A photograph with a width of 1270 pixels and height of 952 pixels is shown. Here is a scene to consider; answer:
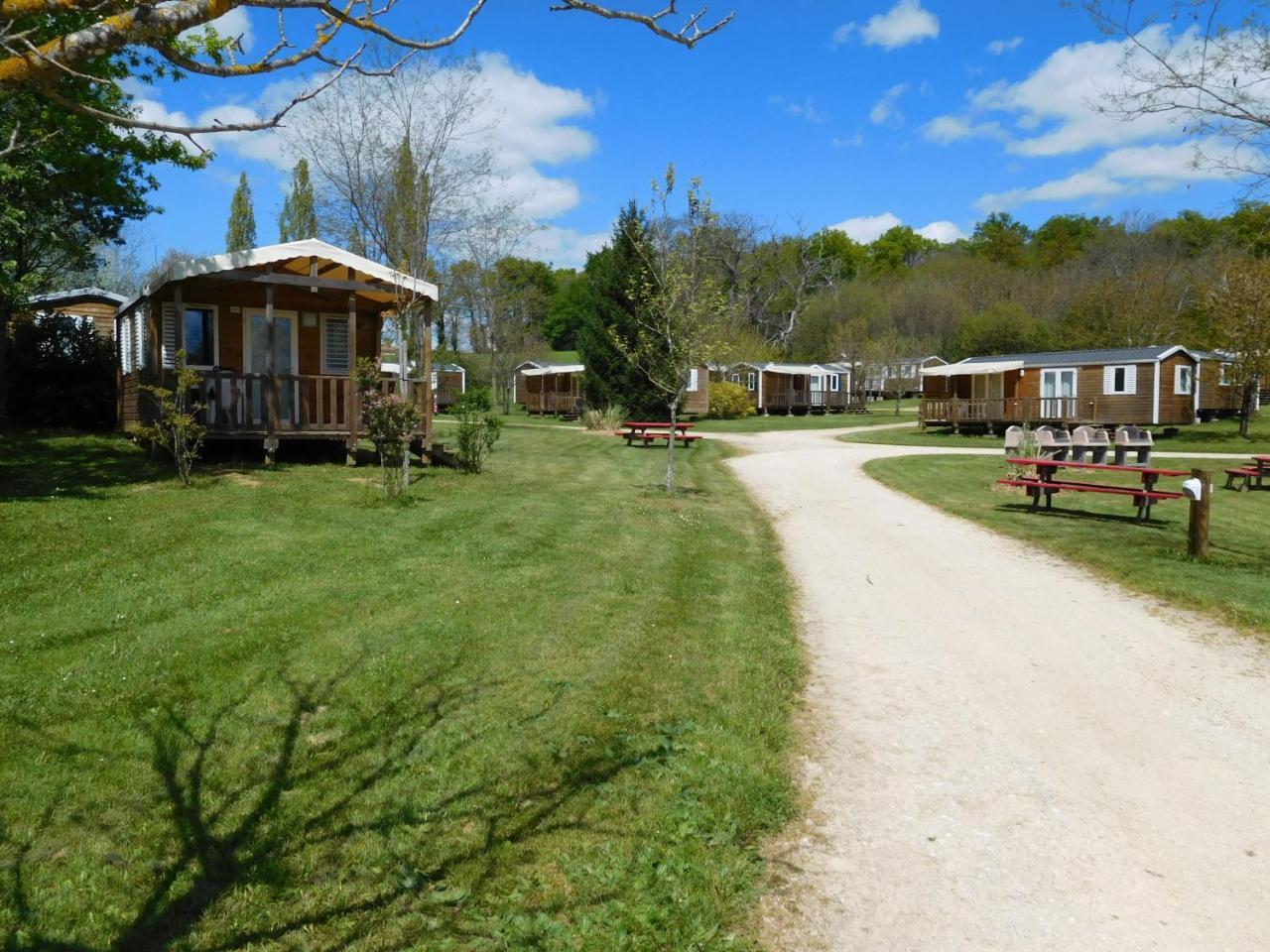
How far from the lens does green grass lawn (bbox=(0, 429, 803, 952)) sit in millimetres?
2943

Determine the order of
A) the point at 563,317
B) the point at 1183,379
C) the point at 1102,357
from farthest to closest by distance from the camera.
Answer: the point at 563,317
the point at 1183,379
the point at 1102,357

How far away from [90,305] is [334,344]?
31.1ft

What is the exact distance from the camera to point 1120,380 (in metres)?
33.5

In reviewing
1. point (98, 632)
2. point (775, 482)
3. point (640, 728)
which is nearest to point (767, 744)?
point (640, 728)

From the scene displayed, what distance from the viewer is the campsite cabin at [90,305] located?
2147 centimetres

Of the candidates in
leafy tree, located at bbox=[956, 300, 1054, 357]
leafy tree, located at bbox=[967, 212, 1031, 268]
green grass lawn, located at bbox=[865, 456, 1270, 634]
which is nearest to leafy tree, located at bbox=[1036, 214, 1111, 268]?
leafy tree, located at bbox=[967, 212, 1031, 268]

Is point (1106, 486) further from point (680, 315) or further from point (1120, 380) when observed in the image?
point (1120, 380)

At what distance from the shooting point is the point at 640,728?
4.43m

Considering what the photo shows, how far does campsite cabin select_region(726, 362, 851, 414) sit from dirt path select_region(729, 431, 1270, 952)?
38162 mm

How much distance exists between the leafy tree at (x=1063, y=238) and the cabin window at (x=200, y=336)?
7416cm

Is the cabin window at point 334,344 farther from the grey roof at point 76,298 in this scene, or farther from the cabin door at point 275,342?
the grey roof at point 76,298

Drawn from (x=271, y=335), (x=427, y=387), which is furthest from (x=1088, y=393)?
(x=271, y=335)

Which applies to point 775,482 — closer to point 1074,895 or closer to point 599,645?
point 599,645

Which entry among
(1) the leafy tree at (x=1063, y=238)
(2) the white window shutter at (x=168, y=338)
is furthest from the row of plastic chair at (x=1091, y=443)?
(1) the leafy tree at (x=1063, y=238)
